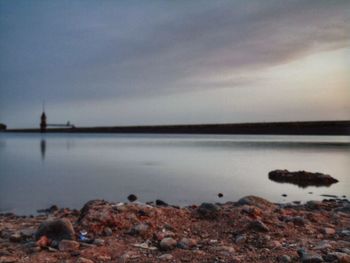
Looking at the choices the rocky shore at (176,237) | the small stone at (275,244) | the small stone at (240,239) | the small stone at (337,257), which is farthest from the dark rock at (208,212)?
the small stone at (337,257)

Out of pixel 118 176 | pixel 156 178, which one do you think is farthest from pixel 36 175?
pixel 156 178

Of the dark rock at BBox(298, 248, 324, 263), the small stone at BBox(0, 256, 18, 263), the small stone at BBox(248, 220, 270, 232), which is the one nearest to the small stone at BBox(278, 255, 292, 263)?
the dark rock at BBox(298, 248, 324, 263)

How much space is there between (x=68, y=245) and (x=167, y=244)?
1.68 meters

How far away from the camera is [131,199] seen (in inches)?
638

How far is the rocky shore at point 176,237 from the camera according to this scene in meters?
6.12

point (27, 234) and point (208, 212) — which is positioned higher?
point (208, 212)

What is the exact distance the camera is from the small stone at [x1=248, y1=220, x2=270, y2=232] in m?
7.52

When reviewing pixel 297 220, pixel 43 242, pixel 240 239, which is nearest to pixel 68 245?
pixel 43 242

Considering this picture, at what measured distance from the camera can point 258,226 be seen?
7586 millimetres

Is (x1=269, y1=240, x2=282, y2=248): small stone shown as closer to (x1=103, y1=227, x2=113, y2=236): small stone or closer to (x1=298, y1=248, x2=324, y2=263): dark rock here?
(x1=298, y1=248, x2=324, y2=263): dark rock

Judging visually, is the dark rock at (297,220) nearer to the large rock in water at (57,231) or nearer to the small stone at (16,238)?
the large rock in water at (57,231)

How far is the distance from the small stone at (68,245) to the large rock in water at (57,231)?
29cm

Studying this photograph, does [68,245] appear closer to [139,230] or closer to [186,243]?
[139,230]

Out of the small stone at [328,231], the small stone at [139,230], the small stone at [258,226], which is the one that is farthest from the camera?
the small stone at [328,231]
